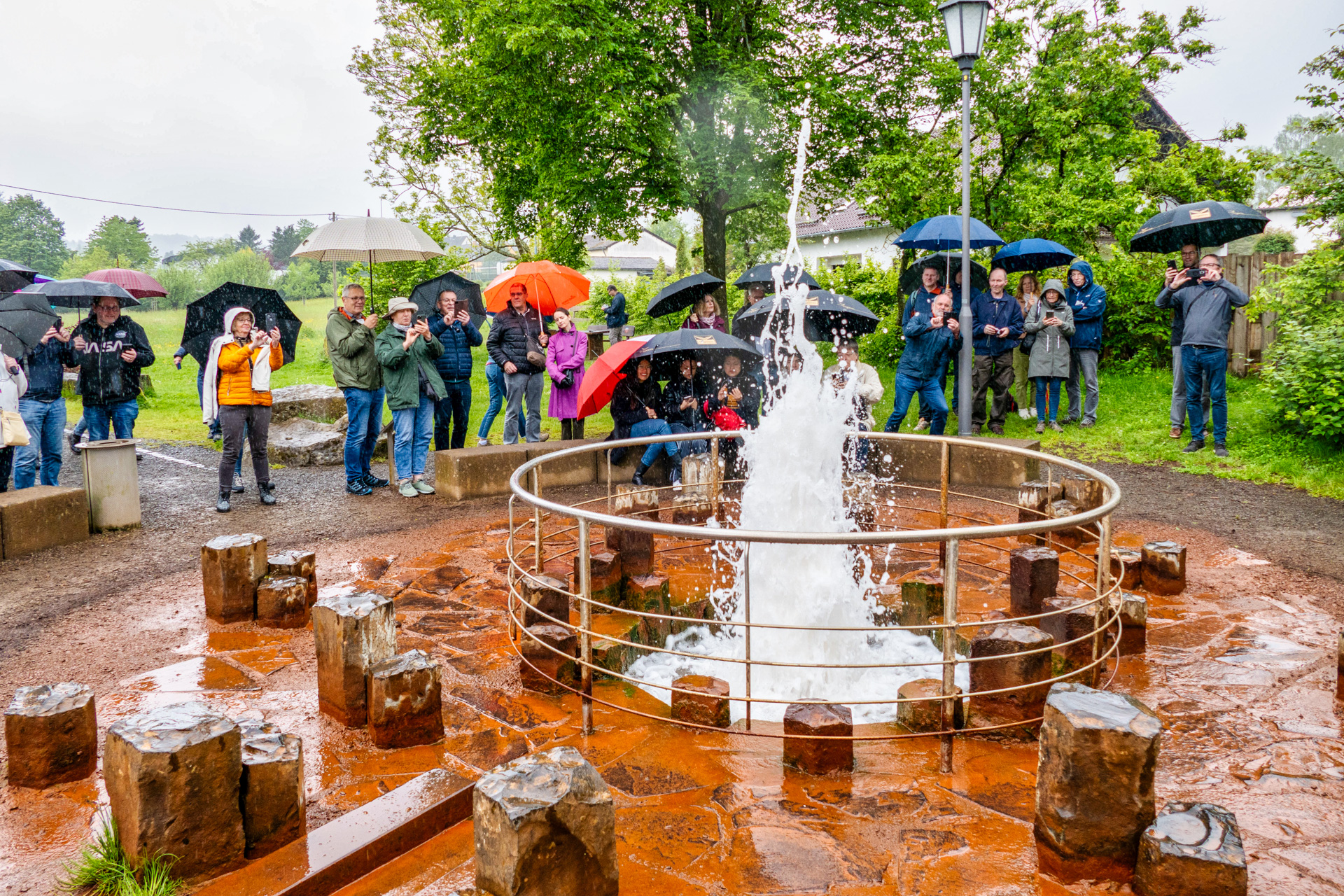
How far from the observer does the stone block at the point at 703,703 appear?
13.0 feet

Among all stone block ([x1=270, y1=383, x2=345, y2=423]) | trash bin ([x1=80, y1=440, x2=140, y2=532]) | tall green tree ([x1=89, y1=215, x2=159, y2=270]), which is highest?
tall green tree ([x1=89, y1=215, x2=159, y2=270])

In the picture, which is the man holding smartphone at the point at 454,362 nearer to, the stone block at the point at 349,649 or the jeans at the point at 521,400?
the jeans at the point at 521,400

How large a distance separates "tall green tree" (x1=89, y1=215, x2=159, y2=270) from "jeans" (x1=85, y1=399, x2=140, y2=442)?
46.5 metres

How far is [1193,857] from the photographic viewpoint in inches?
103

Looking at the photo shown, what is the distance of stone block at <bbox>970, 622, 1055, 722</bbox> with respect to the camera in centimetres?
393

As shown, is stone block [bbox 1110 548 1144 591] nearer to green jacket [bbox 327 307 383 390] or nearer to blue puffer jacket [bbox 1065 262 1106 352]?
blue puffer jacket [bbox 1065 262 1106 352]

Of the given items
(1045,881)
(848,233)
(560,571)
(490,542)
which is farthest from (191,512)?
(848,233)

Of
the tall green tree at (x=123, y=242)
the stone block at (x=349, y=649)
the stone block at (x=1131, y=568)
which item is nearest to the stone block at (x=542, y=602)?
the stone block at (x=349, y=649)

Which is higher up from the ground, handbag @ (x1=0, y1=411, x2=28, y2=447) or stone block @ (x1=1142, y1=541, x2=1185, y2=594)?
handbag @ (x1=0, y1=411, x2=28, y2=447)

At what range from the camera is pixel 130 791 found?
282 cm

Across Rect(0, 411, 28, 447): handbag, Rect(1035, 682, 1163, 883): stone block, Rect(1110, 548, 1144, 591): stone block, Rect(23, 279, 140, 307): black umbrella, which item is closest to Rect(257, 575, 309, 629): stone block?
Rect(0, 411, 28, 447): handbag

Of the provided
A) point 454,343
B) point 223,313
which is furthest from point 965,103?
point 223,313

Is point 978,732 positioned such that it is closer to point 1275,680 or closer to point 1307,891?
point 1307,891

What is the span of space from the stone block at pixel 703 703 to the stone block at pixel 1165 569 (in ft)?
11.1
